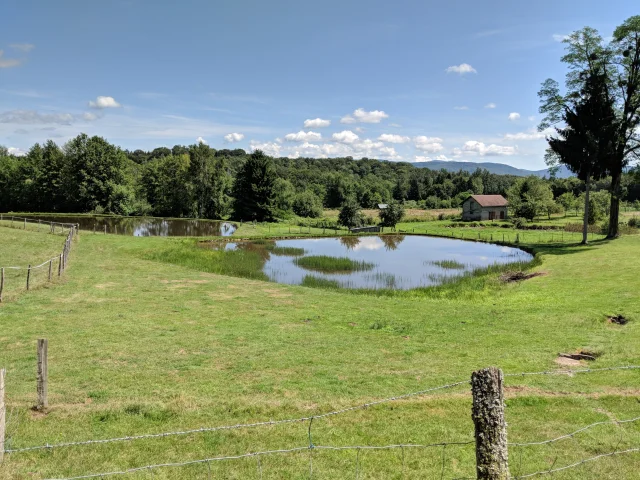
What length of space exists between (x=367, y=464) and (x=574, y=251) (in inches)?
1467

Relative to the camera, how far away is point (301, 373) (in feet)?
38.7

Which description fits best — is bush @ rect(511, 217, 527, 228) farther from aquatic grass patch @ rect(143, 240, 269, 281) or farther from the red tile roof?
aquatic grass patch @ rect(143, 240, 269, 281)

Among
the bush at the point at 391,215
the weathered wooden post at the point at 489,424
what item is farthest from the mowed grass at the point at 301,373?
the bush at the point at 391,215

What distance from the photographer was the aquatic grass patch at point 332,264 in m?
34.9

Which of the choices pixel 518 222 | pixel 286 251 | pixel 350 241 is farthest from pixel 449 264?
pixel 518 222

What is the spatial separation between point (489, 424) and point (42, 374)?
844 centimetres

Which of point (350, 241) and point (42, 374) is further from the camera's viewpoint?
point (350, 241)

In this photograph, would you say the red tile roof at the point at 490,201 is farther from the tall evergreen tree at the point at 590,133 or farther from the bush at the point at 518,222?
the tall evergreen tree at the point at 590,133


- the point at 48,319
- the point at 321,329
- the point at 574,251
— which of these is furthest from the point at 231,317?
the point at 574,251

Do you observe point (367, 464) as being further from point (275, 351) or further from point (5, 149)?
point (5, 149)

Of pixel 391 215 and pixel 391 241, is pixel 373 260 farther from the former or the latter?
pixel 391 215

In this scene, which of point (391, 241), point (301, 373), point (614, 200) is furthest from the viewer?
point (391, 241)

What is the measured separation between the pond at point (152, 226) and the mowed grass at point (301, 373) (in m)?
33.3

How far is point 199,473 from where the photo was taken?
6.86 metres
